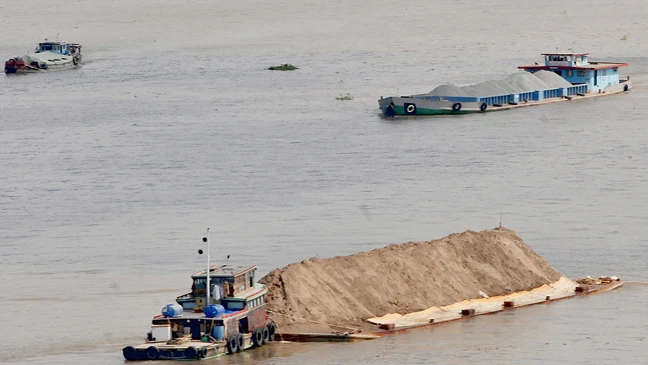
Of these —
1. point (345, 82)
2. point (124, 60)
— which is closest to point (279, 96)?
point (345, 82)

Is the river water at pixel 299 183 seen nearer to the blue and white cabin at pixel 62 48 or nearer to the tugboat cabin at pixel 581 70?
the tugboat cabin at pixel 581 70

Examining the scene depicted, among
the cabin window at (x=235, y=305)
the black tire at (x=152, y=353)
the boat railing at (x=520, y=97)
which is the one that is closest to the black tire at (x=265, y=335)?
the cabin window at (x=235, y=305)

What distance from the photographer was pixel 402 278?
1624 inches

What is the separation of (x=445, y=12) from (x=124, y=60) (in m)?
52.5

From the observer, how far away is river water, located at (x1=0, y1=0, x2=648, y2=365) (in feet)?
130

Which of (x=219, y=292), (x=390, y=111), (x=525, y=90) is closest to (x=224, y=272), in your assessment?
(x=219, y=292)

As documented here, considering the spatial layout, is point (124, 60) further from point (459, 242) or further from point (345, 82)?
point (459, 242)

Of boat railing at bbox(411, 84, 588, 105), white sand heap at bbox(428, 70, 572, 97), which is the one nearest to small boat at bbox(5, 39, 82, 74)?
white sand heap at bbox(428, 70, 572, 97)

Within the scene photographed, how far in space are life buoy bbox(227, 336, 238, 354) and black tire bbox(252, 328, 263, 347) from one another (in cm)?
80

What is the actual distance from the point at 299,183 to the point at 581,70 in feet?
151

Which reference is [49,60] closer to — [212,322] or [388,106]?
[388,106]

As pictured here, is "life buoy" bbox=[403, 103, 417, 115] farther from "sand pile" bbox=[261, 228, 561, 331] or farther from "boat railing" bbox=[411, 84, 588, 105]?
"sand pile" bbox=[261, 228, 561, 331]

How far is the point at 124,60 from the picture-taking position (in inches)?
5246

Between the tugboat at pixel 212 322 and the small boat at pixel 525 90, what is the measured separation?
57864mm
